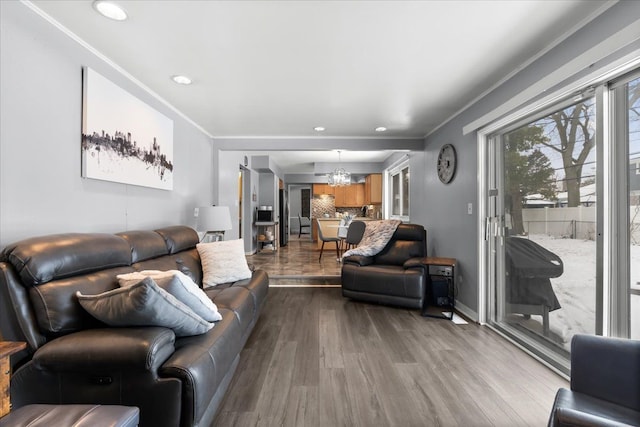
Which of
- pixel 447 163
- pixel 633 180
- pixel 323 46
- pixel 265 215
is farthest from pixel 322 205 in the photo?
pixel 633 180

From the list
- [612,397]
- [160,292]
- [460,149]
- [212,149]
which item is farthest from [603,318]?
[212,149]

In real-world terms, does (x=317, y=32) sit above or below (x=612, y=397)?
above

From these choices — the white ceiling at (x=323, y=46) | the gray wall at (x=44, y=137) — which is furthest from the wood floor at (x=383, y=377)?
the white ceiling at (x=323, y=46)

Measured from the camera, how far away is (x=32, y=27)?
1694 mm

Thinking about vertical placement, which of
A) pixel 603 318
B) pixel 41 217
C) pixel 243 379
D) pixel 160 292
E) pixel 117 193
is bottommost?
pixel 243 379

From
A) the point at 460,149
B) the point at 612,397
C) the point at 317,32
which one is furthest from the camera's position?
the point at 460,149

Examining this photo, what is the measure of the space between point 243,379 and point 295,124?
304 cm

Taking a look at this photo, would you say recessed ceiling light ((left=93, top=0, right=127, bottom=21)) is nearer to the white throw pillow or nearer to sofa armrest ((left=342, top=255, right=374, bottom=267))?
the white throw pillow

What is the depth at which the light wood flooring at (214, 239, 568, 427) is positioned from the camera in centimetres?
165

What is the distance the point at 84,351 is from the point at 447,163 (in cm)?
389

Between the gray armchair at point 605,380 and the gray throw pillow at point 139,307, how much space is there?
1.64 metres

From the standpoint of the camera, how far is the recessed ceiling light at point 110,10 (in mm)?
1648

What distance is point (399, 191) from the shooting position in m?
6.61

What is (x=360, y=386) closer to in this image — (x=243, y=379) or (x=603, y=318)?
(x=243, y=379)
